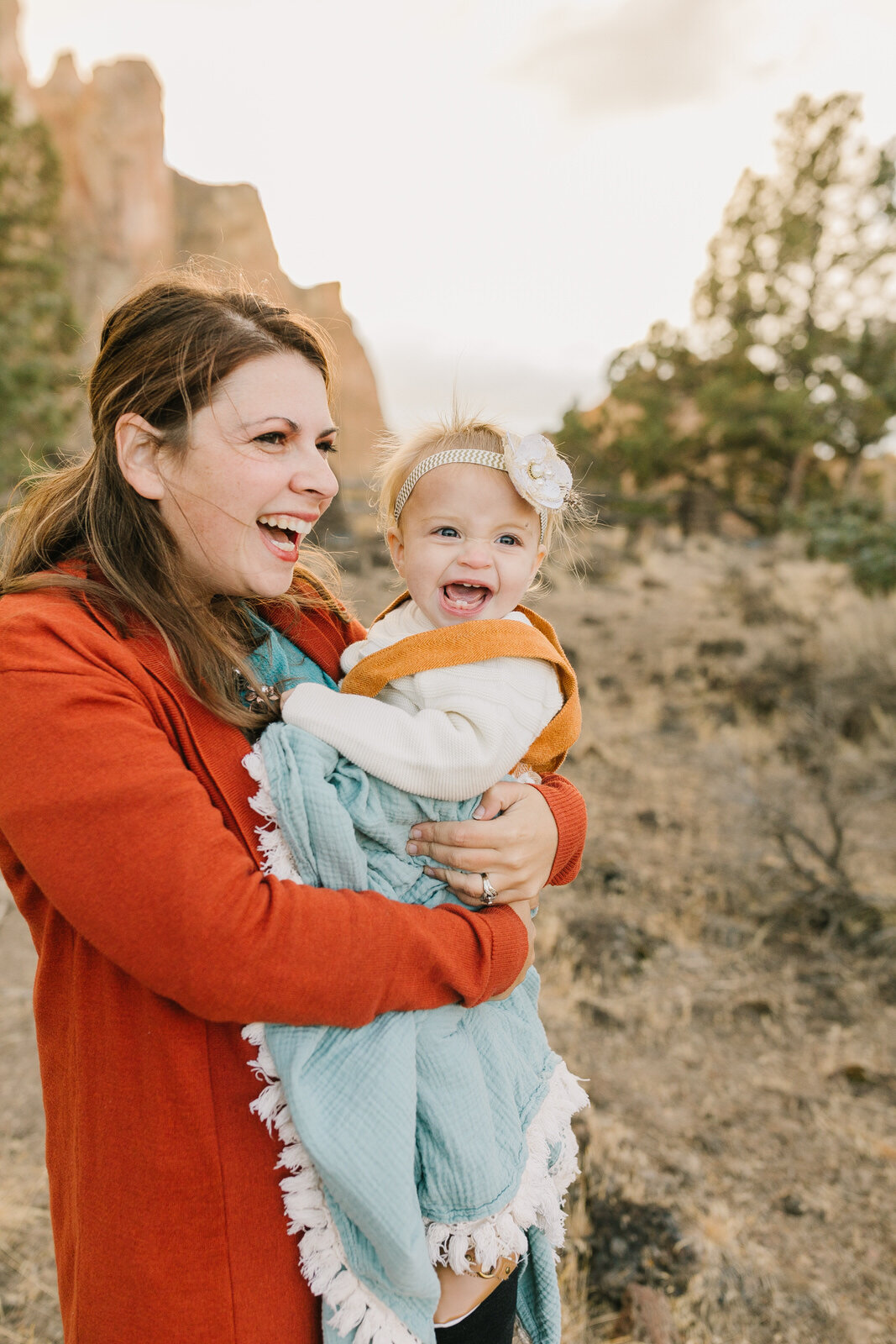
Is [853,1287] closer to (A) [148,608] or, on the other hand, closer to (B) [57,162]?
(A) [148,608]

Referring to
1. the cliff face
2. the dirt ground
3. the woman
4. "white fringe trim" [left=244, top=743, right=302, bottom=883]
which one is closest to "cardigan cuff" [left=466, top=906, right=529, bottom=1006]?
the woman

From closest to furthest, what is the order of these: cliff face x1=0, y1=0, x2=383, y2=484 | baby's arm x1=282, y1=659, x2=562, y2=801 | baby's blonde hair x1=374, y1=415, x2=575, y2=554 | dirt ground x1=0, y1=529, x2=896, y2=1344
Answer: baby's arm x1=282, y1=659, x2=562, y2=801
baby's blonde hair x1=374, y1=415, x2=575, y2=554
dirt ground x1=0, y1=529, x2=896, y2=1344
cliff face x1=0, y1=0, x2=383, y2=484

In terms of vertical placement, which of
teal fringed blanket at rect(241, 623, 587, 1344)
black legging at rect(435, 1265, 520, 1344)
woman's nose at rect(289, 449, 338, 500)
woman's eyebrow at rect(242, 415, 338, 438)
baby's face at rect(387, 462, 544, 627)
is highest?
woman's eyebrow at rect(242, 415, 338, 438)

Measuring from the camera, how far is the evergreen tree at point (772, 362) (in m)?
19.5

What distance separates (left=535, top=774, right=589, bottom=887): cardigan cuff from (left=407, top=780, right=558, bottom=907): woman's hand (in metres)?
0.09

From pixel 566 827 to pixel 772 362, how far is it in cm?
2313

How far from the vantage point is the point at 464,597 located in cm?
171

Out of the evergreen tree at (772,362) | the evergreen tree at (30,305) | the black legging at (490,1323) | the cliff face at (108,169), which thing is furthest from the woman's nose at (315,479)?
the cliff face at (108,169)

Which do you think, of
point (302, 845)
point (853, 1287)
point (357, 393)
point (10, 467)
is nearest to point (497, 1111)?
point (302, 845)

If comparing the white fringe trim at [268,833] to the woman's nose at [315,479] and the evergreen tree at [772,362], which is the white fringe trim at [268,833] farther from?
the evergreen tree at [772,362]

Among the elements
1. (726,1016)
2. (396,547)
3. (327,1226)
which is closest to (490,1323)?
(327,1226)

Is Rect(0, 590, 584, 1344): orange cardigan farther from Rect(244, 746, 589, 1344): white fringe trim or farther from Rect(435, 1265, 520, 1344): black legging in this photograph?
Rect(435, 1265, 520, 1344): black legging

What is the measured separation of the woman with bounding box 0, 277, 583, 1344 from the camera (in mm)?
969

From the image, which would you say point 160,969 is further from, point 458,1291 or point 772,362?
point 772,362
